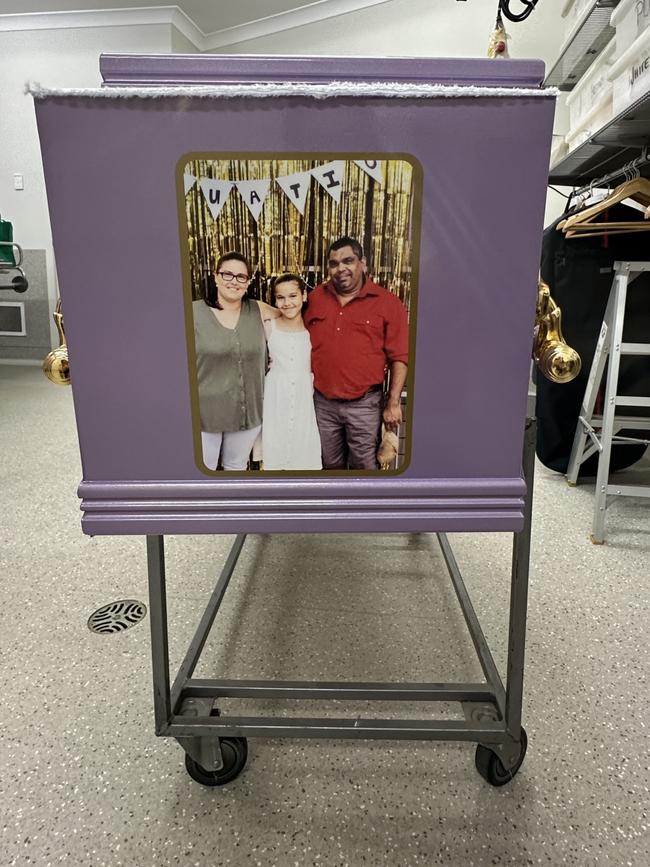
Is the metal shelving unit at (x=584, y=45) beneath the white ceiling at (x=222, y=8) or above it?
beneath

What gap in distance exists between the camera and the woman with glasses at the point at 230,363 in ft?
2.20

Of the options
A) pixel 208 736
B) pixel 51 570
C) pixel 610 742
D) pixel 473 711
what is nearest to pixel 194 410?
pixel 208 736

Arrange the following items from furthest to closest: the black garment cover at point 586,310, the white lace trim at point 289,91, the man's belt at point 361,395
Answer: the black garment cover at point 586,310
the man's belt at point 361,395
the white lace trim at point 289,91

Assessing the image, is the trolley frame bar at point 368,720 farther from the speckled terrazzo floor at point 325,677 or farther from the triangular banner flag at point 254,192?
the triangular banner flag at point 254,192

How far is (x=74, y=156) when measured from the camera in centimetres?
62

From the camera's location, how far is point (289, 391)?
2.35 ft

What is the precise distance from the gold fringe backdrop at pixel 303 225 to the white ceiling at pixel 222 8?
156 inches

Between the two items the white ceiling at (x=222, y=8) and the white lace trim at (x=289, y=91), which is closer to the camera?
the white lace trim at (x=289, y=91)

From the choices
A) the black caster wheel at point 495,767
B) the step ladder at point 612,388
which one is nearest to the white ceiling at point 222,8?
the step ladder at point 612,388

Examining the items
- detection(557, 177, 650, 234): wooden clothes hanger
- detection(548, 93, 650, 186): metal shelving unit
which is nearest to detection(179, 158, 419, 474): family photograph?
detection(548, 93, 650, 186): metal shelving unit

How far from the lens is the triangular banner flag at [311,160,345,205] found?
24.9 inches

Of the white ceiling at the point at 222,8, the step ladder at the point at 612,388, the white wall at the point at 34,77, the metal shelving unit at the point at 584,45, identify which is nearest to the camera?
the step ladder at the point at 612,388

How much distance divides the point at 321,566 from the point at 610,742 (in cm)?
78

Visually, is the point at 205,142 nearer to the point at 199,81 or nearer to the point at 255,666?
Answer: the point at 199,81
